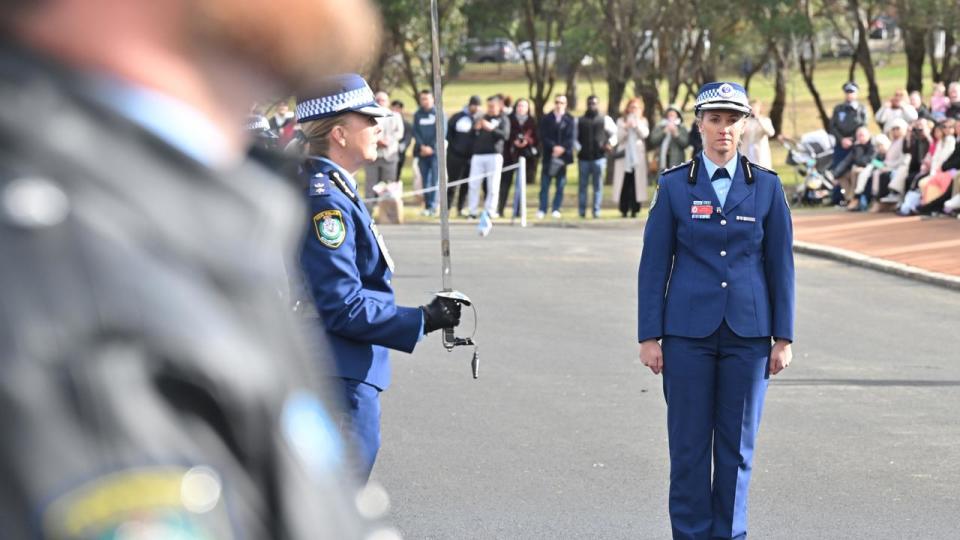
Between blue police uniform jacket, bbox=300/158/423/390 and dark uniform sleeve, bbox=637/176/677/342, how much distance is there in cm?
147

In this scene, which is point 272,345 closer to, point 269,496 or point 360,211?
point 269,496

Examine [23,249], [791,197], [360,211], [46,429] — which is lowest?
[791,197]

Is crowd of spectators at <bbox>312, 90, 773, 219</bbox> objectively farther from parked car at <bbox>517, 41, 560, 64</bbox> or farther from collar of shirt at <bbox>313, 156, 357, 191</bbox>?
collar of shirt at <bbox>313, 156, 357, 191</bbox>

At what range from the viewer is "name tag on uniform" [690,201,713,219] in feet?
21.3

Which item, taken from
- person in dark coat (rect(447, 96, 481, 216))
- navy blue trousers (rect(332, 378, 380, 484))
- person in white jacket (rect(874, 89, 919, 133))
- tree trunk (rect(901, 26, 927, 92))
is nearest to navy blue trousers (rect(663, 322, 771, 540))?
navy blue trousers (rect(332, 378, 380, 484))

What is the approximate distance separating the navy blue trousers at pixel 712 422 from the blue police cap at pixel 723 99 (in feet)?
2.81

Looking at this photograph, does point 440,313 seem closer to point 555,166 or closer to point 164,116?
point 164,116

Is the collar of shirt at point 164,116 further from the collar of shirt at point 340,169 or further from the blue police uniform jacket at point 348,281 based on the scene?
the collar of shirt at point 340,169

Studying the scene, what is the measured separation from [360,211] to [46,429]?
4.24 metres

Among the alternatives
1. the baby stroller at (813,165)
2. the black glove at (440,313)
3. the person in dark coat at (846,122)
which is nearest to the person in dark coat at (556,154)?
the baby stroller at (813,165)

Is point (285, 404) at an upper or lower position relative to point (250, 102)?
lower

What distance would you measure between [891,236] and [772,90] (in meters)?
48.3

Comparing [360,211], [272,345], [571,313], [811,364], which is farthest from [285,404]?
[571,313]

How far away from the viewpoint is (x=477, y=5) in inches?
2010
